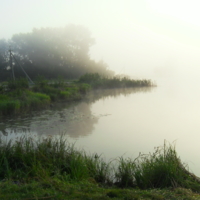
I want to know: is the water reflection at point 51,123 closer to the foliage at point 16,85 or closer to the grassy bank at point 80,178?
the grassy bank at point 80,178

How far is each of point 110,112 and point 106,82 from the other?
13.8 meters

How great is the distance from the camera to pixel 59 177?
3805mm

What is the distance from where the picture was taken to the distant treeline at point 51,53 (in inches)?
1284

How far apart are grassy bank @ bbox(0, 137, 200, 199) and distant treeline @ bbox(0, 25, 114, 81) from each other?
27.2 metres

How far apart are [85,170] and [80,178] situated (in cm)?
23

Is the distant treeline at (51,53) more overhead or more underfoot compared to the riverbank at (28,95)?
more overhead

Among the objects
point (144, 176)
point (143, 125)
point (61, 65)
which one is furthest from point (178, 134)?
point (61, 65)

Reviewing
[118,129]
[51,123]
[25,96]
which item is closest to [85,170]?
[118,129]

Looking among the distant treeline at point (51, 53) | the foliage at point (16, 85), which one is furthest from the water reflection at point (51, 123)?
the distant treeline at point (51, 53)

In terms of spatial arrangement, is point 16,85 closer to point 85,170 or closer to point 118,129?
point 118,129

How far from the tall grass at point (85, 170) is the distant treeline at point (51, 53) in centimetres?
2711

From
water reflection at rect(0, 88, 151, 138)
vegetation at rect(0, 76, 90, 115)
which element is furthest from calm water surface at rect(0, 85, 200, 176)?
vegetation at rect(0, 76, 90, 115)

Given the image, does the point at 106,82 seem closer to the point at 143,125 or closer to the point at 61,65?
the point at 61,65

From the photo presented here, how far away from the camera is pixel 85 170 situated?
412cm
